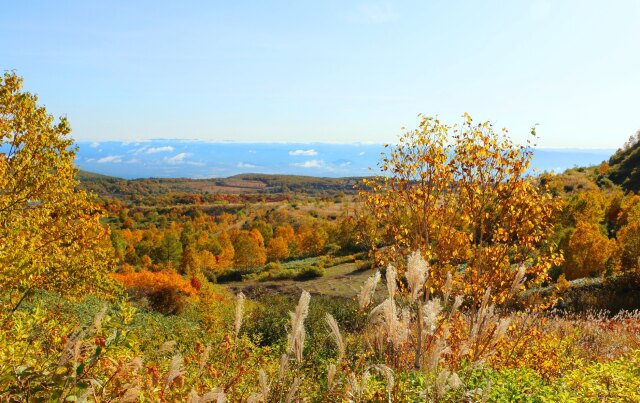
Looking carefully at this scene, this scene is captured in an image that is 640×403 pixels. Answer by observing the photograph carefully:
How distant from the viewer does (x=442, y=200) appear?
8.75 m

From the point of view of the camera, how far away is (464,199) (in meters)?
8.20

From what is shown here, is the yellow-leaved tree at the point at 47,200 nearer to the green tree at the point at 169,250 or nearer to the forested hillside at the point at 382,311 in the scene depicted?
the forested hillside at the point at 382,311

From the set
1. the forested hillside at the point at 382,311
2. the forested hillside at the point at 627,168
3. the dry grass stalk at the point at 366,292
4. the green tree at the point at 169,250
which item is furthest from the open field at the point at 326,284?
the forested hillside at the point at 627,168

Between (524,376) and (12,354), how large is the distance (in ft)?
19.1

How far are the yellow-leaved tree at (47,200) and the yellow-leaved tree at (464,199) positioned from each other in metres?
7.54

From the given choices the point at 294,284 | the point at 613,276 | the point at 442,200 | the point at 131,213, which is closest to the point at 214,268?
the point at 294,284

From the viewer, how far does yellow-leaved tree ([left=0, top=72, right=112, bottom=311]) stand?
397 inches

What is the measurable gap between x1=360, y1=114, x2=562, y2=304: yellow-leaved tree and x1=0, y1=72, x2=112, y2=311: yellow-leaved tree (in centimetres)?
754

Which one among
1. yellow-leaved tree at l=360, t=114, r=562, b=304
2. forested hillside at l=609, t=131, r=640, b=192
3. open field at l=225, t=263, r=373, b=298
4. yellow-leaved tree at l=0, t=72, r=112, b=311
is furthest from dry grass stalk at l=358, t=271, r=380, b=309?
forested hillside at l=609, t=131, r=640, b=192

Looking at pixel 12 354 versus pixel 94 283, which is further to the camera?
pixel 94 283

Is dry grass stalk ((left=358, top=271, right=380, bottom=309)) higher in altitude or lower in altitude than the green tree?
higher

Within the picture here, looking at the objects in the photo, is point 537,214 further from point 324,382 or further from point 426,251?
point 324,382

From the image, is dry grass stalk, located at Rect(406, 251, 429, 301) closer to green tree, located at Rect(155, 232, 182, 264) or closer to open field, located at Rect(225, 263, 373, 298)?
open field, located at Rect(225, 263, 373, 298)

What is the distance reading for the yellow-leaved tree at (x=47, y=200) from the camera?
1009 cm
